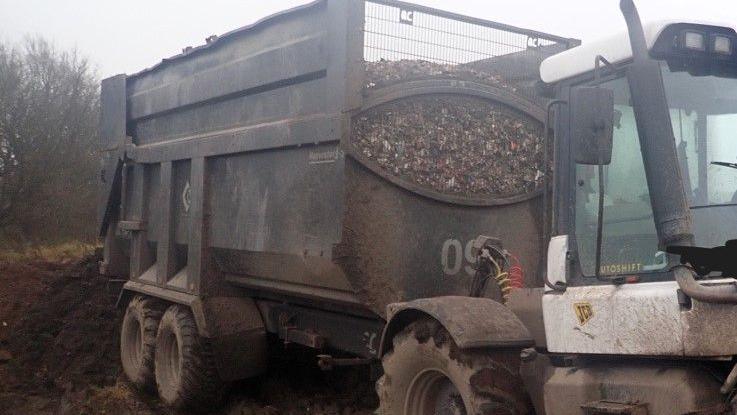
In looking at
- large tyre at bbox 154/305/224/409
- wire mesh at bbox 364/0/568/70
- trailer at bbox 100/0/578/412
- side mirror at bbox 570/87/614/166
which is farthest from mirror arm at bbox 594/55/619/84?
large tyre at bbox 154/305/224/409

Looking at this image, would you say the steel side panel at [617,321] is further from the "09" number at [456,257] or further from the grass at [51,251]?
the grass at [51,251]

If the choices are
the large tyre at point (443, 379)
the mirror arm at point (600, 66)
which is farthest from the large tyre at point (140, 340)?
the mirror arm at point (600, 66)

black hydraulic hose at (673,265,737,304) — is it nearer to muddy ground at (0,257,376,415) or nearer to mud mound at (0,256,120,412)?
muddy ground at (0,257,376,415)

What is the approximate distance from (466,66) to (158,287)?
365 centimetres

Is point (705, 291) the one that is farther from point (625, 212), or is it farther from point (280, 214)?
point (280, 214)

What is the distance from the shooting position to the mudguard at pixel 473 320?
417cm

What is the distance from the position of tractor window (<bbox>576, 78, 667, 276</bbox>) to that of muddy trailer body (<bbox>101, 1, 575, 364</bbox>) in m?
1.72

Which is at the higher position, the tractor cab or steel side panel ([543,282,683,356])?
the tractor cab

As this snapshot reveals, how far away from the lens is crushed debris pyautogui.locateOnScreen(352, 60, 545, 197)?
17.8ft

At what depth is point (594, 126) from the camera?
11.2 ft

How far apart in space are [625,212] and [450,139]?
1988mm

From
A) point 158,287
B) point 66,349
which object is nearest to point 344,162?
point 158,287

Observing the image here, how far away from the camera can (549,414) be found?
3918 mm

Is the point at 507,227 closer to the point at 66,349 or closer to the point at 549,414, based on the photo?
the point at 549,414
